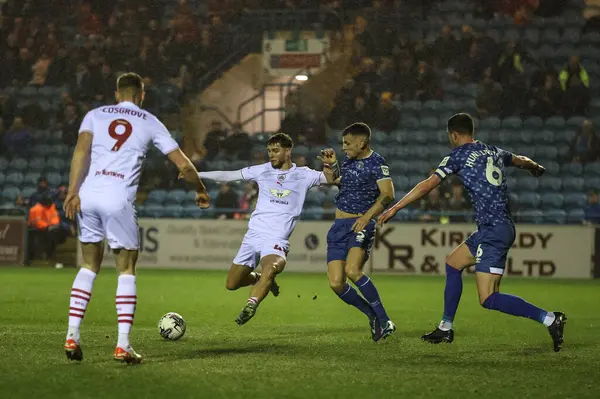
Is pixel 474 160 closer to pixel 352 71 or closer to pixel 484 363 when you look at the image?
pixel 484 363

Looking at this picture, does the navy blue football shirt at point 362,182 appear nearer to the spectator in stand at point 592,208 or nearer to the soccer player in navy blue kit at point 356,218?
the soccer player in navy blue kit at point 356,218

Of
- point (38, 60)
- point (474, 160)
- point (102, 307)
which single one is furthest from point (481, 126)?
point (474, 160)

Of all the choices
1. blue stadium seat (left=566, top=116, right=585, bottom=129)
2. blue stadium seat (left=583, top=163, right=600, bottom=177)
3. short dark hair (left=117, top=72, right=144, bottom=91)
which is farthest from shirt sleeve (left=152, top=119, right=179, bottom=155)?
blue stadium seat (left=566, top=116, right=585, bottom=129)

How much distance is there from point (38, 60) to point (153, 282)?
12.0 m

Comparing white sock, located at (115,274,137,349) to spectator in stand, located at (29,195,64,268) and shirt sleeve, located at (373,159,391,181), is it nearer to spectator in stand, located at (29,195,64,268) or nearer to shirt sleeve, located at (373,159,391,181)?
shirt sleeve, located at (373,159,391,181)

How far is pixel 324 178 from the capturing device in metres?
10.3

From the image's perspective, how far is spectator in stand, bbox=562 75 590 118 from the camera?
78.4ft

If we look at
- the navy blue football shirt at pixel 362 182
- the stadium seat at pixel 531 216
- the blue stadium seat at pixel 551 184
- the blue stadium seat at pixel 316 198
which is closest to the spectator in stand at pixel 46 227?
the blue stadium seat at pixel 316 198

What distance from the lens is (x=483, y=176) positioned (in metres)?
8.81

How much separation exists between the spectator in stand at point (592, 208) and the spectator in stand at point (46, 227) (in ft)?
38.2

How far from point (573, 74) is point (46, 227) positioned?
12.8 meters

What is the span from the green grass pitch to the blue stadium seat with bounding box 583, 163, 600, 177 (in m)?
9.03

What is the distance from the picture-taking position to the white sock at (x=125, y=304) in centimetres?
716

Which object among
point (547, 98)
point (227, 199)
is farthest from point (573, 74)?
point (227, 199)
